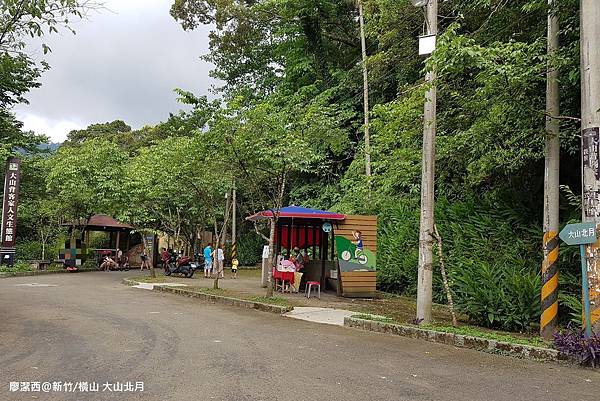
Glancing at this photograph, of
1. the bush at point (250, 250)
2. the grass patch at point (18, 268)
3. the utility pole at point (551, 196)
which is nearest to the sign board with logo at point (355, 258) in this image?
the utility pole at point (551, 196)

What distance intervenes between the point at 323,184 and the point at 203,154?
44.2 ft

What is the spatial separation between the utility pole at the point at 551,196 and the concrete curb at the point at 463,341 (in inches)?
42.1

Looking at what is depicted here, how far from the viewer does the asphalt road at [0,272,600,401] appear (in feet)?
17.4

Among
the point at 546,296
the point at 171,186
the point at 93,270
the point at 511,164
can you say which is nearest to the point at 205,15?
the point at 171,186

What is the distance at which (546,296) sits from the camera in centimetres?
829

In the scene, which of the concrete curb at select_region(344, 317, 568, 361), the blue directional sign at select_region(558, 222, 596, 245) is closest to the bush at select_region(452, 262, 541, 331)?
the concrete curb at select_region(344, 317, 568, 361)

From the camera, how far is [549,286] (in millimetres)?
8305

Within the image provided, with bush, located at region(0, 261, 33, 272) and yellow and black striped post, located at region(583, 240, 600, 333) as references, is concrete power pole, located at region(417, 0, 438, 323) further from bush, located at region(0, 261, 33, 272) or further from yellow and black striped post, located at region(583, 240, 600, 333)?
bush, located at region(0, 261, 33, 272)

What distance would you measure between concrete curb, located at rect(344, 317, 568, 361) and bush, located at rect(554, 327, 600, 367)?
0.12m

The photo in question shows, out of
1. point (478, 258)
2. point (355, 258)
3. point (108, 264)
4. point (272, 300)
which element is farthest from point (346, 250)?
point (108, 264)

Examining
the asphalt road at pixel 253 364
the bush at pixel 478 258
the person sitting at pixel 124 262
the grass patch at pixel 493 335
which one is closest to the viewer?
the asphalt road at pixel 253 364

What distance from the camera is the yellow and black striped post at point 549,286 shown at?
8.13m

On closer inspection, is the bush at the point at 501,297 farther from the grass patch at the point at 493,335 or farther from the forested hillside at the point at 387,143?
the grass patch at the point at 493,335

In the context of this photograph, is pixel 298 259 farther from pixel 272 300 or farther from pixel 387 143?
pixel 387 143
